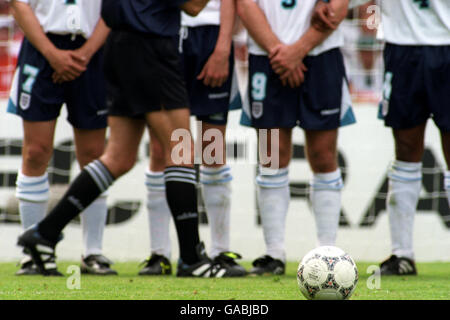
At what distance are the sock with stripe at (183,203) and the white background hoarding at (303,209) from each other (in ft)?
6.89

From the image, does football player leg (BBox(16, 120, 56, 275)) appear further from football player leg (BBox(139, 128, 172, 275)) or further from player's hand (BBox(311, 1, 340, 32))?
player's hand (BBox(311, 1, 340, 32))

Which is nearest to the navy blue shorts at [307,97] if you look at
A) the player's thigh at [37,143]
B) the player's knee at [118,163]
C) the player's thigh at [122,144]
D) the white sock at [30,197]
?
the player's thigh at [122,144]

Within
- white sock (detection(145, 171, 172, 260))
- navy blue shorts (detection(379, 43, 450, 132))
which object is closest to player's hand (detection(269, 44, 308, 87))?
navy blue shorts (detection(379, 43, 450, 132))

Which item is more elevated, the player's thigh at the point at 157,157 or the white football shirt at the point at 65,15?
the white football shirt at the point at 65,15

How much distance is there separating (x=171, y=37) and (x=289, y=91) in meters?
0.82

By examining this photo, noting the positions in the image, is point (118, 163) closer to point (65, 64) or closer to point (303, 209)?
point (65, 64)

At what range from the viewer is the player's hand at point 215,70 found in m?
4.44

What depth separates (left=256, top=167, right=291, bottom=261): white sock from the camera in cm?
448

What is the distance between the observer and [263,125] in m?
4.46

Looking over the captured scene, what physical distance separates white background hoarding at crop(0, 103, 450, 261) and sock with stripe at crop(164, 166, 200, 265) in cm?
210

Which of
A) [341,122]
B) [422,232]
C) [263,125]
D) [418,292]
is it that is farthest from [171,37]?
Result: [422,232]

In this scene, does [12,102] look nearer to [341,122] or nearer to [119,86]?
[119,86]

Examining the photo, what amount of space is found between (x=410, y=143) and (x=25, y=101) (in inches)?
86.3

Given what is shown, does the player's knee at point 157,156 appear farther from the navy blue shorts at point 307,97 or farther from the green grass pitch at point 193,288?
the green grass pitch at point 193,288
